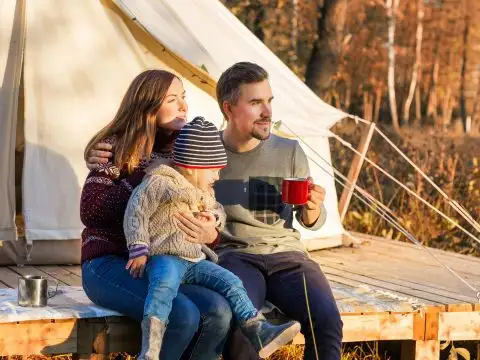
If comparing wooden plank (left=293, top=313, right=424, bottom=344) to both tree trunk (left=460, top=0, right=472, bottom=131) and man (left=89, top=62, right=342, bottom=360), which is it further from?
tree trunk (left=460, top=0, right=472, bottom=131)

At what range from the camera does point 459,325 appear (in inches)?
215

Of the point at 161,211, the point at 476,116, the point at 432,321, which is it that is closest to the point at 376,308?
→ the point at 432,321

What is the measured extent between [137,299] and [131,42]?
241cm

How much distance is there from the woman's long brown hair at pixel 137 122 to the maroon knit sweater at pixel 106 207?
5 centimetres

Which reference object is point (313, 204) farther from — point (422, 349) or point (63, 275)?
point (63, 275)

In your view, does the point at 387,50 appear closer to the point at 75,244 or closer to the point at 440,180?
the point at 440,180

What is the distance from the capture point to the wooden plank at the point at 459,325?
5.42m

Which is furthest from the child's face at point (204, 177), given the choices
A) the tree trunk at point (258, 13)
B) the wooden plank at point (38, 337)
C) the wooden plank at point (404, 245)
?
the tree trunk at point (258, 13)

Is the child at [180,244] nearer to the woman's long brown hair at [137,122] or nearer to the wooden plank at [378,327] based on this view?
the woman's long brown hair at [137,122]

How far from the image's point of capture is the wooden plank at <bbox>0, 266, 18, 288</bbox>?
220 inches

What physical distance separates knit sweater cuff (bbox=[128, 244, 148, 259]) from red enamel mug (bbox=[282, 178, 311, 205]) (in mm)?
629

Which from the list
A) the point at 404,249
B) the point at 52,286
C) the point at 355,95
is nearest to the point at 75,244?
the point at 52,286

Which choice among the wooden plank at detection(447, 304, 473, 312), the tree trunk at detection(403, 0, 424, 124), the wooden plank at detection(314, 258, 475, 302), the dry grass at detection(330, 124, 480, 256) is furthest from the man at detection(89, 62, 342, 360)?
the tree trunk at detection(403, 0, 424, 124)

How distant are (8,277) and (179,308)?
1.78 meters
